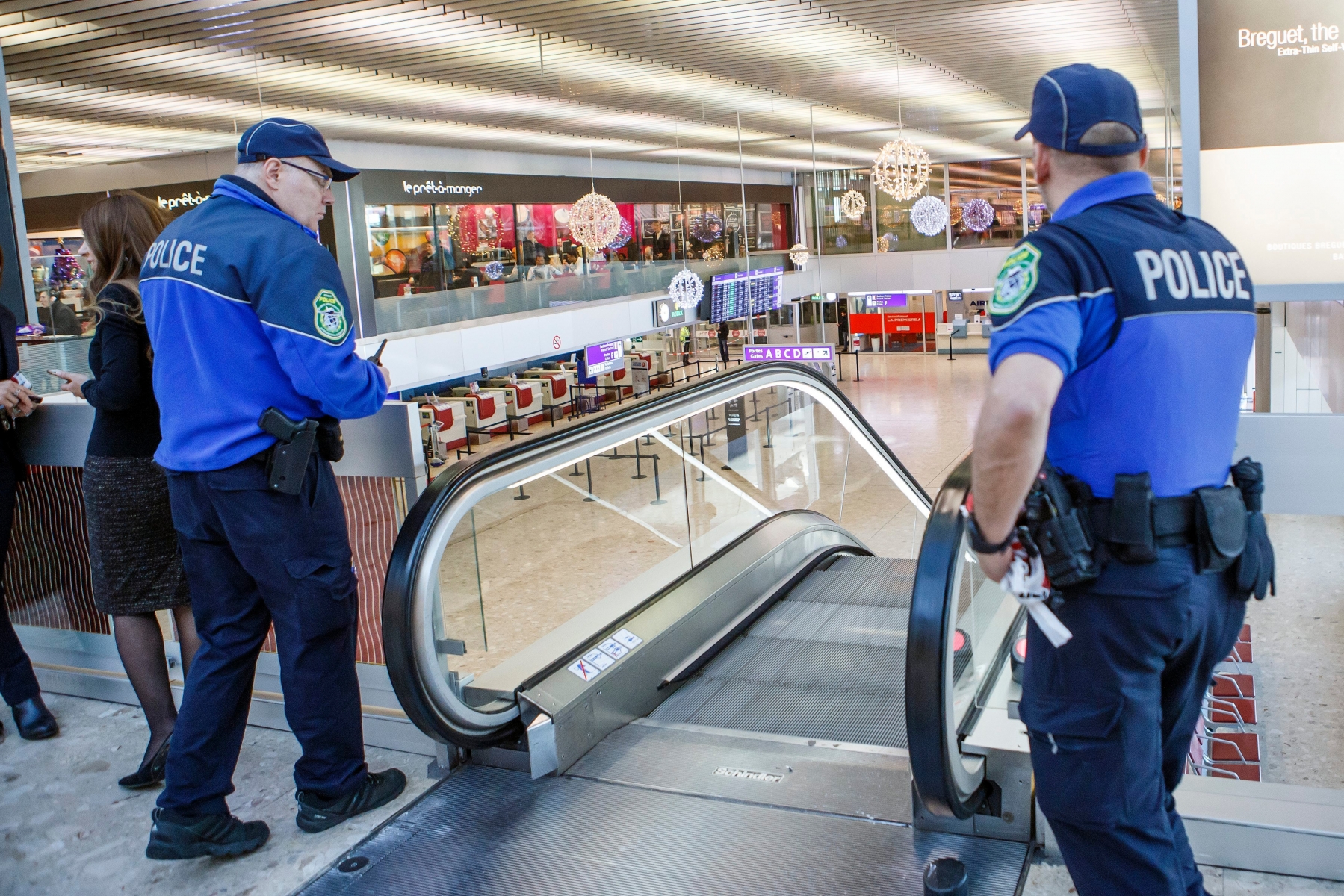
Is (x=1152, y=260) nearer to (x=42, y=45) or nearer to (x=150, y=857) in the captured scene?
(x=150, y=857)

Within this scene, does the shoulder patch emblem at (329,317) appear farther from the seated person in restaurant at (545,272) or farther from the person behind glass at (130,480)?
the seated person in restaurant at (545,272)

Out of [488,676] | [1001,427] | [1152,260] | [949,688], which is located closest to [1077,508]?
[1001,427]

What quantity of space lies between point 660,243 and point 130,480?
80.4 feet

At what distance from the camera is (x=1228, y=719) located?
6.46 m

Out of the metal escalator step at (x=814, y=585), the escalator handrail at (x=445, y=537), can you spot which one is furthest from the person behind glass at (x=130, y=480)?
the metal escalator step at (x=814, y=585)

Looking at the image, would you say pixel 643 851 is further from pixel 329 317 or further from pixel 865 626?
pixel 865 626

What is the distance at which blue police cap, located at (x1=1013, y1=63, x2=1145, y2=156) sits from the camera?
1.47 meters

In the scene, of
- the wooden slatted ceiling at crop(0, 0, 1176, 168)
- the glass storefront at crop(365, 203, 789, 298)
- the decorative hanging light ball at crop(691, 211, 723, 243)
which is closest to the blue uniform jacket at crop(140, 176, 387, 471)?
the wooden slatted ceiling at crop(0, 0, 1176, 168)

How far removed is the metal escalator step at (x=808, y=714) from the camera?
10.6 ft

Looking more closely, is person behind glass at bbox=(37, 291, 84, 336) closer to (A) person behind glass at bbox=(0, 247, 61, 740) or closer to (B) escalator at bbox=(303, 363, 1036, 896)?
(A) person behind glass at bbox=(0, 247, 61, 740)

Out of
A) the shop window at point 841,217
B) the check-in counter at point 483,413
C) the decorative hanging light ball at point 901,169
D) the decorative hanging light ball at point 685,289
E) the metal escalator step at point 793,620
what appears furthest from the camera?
the shop window at point 841,217

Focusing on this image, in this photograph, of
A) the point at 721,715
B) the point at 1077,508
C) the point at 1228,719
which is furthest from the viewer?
the point at 1228,719

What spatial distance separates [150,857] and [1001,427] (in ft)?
6.87

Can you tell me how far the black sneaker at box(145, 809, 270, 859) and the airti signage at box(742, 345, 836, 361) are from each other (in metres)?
13.8
